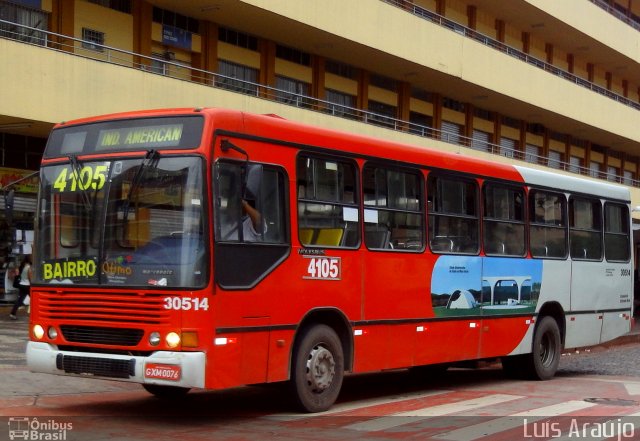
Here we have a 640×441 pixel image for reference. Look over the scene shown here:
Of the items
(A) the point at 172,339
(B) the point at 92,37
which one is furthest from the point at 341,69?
(A) the point at 172,339

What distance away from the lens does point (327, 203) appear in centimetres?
1073

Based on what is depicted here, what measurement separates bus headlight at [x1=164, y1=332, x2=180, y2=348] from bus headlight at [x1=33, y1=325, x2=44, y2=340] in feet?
5.33

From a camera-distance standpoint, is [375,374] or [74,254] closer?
[74,254]

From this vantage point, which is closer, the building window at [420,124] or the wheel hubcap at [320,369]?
the wheel hubcap at [320,369]

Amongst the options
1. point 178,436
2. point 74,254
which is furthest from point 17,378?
point 178,436

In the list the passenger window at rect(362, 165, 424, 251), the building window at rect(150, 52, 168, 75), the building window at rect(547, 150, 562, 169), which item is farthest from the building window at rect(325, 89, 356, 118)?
the passenger window at rect(362, 165, 424, 251)

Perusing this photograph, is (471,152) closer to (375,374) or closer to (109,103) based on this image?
(109,103)

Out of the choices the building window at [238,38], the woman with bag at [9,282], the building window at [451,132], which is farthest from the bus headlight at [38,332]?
the building window at [451,132]

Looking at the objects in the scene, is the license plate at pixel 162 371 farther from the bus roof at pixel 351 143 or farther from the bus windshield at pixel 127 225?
the bus roof at pixel 351 143

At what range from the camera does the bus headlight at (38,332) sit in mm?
9766

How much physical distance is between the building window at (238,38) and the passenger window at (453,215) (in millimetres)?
14284

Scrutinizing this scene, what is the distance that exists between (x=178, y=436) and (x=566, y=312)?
8.61m

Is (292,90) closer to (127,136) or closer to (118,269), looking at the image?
(127,136)

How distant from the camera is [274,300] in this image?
9859 millimetres
